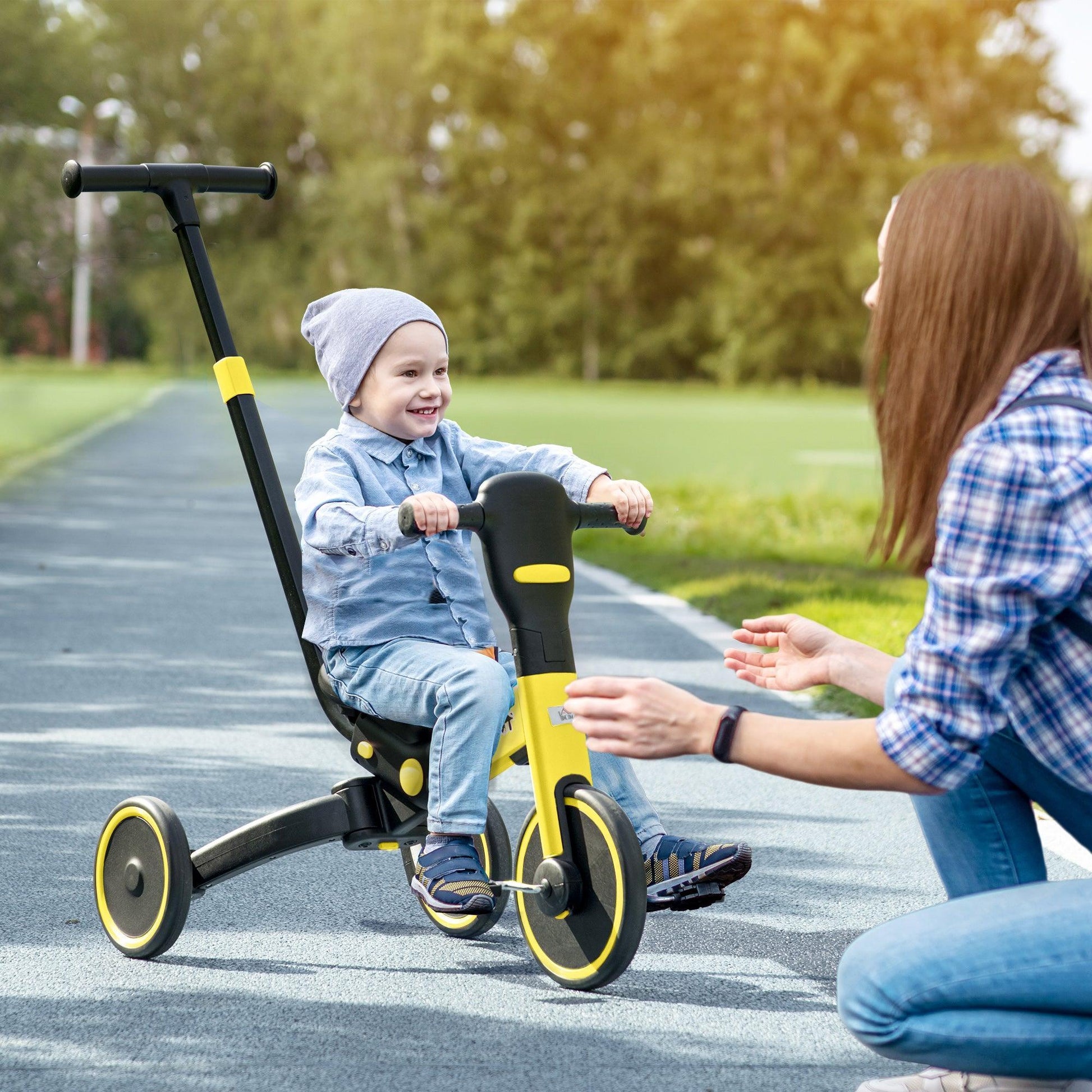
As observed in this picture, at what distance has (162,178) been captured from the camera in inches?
152

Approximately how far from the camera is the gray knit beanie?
3604 millimetres

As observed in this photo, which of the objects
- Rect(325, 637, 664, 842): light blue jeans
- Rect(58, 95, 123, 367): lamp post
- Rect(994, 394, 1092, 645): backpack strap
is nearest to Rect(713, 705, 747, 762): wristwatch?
Rect(994, 394, 1092, 645): backpack strap

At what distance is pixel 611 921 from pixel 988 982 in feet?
2.97

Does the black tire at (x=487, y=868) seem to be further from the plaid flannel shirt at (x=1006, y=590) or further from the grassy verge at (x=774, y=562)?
the grassy verge at (x=774, y=562)

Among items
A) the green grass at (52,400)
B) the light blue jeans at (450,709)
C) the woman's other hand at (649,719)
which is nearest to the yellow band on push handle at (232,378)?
the light blue jeans at (450,709)

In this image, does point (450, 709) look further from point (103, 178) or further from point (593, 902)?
point (103, 178)

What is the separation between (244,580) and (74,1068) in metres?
7.65

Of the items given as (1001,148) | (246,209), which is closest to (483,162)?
(246,209)

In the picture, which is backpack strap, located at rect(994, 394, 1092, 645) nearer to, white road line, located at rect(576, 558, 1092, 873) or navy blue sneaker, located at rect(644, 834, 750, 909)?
navy blue sneaker, located at rect(644, 834, 750, 909)

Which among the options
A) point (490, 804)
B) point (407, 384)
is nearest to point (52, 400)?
point (490, 804)

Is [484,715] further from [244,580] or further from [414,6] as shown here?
[414,6]

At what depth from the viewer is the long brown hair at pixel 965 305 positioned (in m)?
2.54

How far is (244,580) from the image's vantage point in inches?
415

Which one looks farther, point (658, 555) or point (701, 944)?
point (658, 555)
